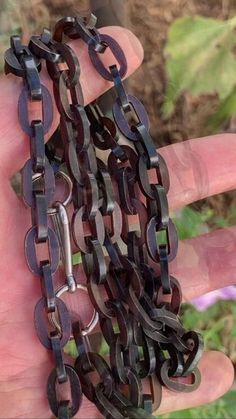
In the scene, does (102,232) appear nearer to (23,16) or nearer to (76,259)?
(76,259)

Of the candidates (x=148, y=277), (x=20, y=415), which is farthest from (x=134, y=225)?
(x=20, y=415)

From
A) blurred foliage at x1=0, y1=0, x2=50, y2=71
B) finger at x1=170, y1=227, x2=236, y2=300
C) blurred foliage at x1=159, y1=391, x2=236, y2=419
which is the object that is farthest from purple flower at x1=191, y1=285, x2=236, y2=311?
blurred foliage at x1=0, y1=0, x2=50, y2=71

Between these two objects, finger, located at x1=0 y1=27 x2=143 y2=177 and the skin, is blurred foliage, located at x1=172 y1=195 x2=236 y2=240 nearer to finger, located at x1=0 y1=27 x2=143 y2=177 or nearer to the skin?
the skin

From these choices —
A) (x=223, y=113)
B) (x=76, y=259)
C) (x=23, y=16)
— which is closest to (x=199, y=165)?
(x=223, y=113)

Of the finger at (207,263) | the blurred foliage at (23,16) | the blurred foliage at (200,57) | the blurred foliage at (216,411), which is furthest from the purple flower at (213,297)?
the blurred foliage at (23,16)

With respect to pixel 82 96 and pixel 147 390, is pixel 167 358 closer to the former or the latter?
pixel 147 390

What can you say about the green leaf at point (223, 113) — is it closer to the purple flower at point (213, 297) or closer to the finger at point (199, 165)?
the finger at point (199, 165)
